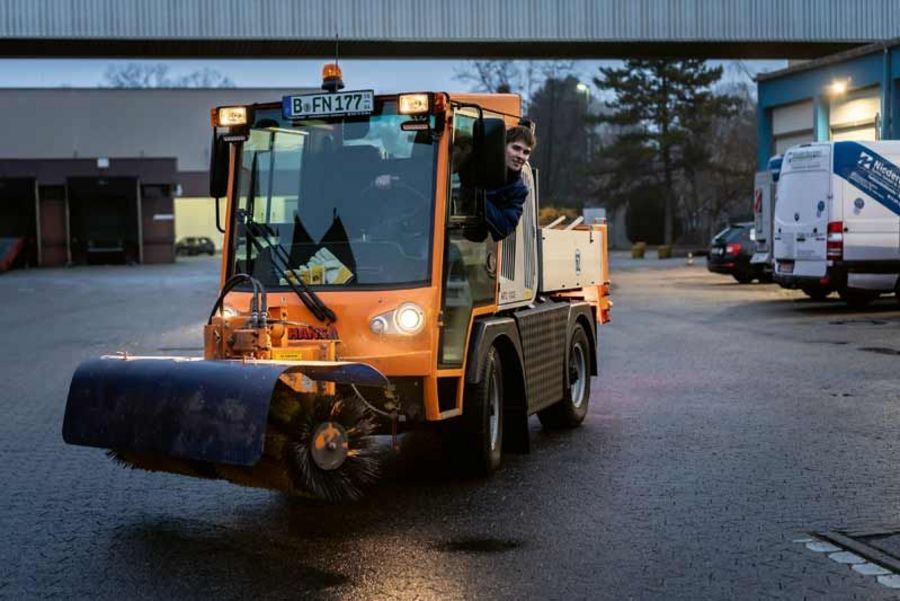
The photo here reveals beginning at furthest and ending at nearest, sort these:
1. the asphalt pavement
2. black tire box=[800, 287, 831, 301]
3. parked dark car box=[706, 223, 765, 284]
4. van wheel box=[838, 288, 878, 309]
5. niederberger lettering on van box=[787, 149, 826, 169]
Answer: parked dark car box=[706, 223, 765, 284], black tire box=[800, 287, 831, 301], van wheel box=[838, 288, 878, 309], niederberger lettering on van box=[787, 149, 826, 169], the asphalt pavement

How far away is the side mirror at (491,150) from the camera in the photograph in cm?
741

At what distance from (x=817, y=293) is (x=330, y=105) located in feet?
60.8

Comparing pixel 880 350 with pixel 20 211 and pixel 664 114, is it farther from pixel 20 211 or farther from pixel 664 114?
pixel 664 114

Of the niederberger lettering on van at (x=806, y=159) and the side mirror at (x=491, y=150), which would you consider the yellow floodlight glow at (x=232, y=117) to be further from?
the niederberger lettering on van at (x=806, y=159)

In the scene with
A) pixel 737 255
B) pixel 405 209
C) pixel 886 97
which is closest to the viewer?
pixel 405 209

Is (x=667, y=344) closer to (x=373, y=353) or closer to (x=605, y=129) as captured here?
(x=373, y=353)

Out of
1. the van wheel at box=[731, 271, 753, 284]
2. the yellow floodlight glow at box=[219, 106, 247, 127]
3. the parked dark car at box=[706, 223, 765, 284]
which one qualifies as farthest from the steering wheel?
the van wheel at box=[731, 271, 753, 284]

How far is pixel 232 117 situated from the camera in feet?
25.9

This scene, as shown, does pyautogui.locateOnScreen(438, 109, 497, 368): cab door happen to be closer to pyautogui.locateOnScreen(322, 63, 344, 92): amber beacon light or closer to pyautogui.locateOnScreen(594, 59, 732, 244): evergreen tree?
pyautogui.locateOnScreen(322, 63, 344, 92): amber beacon light

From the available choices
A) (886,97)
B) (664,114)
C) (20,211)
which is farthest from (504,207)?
(664,114)

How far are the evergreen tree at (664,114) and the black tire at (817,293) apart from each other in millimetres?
46401

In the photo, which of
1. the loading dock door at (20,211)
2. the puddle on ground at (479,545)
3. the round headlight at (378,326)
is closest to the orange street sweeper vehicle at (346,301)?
the round headlight at (378,326)

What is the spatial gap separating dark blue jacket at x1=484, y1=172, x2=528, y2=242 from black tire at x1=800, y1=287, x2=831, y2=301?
16409 mm

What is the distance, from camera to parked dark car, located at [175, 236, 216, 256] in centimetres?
7856
